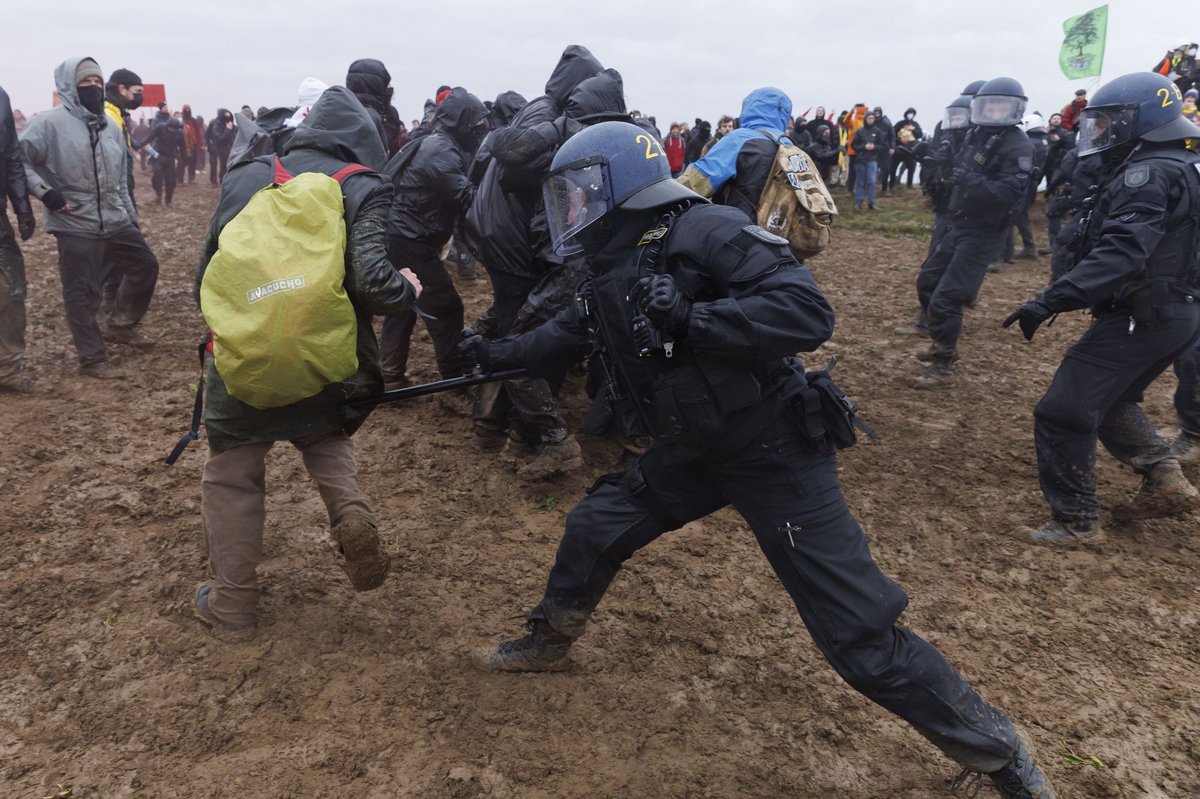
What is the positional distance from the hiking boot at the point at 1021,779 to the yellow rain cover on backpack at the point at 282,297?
258 cm

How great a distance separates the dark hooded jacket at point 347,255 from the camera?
10.3 feet

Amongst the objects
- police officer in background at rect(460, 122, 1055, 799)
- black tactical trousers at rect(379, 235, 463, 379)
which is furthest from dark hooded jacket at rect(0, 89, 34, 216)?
police officer in background at rect(460, 122, 1055, 799)

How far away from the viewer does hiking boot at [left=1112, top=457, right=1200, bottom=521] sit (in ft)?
15.0

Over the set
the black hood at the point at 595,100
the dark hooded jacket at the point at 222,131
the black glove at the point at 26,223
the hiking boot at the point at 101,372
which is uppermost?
the dark hooded jacket at the point at 222,131

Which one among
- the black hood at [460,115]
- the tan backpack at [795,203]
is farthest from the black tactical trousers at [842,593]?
the black hood at [460,115]

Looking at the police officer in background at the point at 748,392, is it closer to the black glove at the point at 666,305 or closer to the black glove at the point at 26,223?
the black glove at the point at 666,305

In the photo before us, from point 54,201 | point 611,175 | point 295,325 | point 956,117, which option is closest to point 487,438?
point 295,325

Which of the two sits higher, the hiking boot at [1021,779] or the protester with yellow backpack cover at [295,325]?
the protester with yellow backpack cover at [295,325]

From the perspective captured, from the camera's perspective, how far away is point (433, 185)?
18.2 ft

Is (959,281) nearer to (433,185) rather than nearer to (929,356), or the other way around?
(929,356)

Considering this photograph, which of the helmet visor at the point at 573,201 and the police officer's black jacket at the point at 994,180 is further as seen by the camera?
the police officer's black jacket at the point at 994,180

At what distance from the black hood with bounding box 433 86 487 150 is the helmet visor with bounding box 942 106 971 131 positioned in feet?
18.1

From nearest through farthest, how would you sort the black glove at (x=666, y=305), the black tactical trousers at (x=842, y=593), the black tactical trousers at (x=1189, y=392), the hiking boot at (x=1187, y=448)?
the black glove at (x=666, y=305), the black tactical trousers at (x=842, y=593), the black tactical trousers at (x=1189, y=392), the hiking boot at (x=1187, y=448)

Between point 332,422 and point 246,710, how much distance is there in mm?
1137
